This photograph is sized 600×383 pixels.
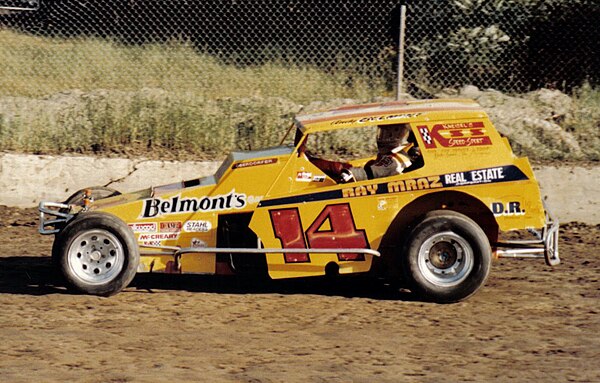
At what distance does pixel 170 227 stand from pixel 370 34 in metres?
6.30

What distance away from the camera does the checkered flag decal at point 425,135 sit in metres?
8.69

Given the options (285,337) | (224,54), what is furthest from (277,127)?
(285,337)

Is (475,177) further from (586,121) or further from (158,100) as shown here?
(158,100)

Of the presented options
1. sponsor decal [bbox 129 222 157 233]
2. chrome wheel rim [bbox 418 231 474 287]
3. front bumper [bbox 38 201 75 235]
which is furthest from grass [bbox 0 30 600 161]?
chrome wheel rim [bbox 418 231 474 287]

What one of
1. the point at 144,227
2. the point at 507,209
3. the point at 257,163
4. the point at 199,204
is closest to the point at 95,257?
the point at 144,227

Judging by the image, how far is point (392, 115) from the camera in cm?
890

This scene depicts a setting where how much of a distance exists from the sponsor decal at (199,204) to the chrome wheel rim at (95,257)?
18.4 inches

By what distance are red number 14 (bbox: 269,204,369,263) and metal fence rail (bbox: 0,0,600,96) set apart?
5.78 m

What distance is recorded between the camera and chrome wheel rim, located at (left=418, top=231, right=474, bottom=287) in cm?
851

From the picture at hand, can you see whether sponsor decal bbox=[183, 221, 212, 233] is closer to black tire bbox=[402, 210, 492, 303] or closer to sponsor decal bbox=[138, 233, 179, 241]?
A: sponsor decal bbox=[138, 233, 179, 241]

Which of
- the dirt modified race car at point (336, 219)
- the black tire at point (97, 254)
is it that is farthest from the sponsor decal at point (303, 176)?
the black tire at point (97, 254)

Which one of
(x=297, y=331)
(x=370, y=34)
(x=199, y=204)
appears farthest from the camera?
(x=370, y=34)

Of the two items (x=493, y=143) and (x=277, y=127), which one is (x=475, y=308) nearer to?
(x=493, y=143)

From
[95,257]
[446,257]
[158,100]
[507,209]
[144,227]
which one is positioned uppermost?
[158,100]
